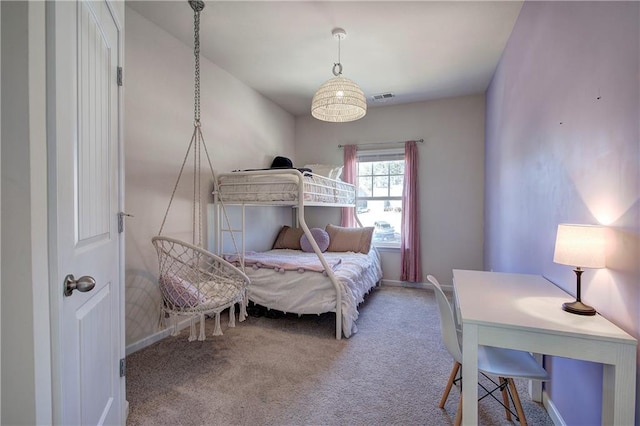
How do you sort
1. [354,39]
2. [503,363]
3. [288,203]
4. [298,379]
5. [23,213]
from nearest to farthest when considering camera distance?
[23,213], [503,363], [298,379], [354,39], [288,203]

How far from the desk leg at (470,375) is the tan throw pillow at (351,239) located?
277cm

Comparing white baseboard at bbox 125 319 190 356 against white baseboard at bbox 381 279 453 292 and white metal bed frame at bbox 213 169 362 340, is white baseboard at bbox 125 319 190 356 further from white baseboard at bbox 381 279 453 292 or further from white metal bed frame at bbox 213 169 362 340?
white baseboard at bbox 381 279 453 292

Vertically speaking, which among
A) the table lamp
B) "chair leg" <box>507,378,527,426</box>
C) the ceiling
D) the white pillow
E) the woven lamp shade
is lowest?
"chair leg" <box>507,378,527,426</box>

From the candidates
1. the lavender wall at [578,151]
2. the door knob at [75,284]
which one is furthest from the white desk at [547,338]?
the door knob at [75,284]

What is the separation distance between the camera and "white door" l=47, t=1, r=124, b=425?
85cm

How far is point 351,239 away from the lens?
4.11 metres

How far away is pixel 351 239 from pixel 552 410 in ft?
8.90

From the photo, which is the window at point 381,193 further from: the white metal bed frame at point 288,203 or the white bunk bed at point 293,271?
the white bunk bed at point 293,271

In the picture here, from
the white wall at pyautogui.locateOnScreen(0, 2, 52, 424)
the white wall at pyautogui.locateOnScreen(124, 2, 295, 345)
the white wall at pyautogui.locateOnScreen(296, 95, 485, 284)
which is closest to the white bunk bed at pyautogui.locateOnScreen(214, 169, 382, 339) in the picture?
the white wall at pyautogui.locateOnScreen(124, 2, 295, 345)

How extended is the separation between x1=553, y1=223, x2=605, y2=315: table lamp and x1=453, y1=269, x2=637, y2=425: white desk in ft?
0.21

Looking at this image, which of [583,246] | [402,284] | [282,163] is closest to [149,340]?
[282,163]

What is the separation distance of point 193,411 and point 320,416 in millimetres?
702

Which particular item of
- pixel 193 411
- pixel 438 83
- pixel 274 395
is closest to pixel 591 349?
pixel 274 395

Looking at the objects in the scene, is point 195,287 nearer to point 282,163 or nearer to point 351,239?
point 282,163
